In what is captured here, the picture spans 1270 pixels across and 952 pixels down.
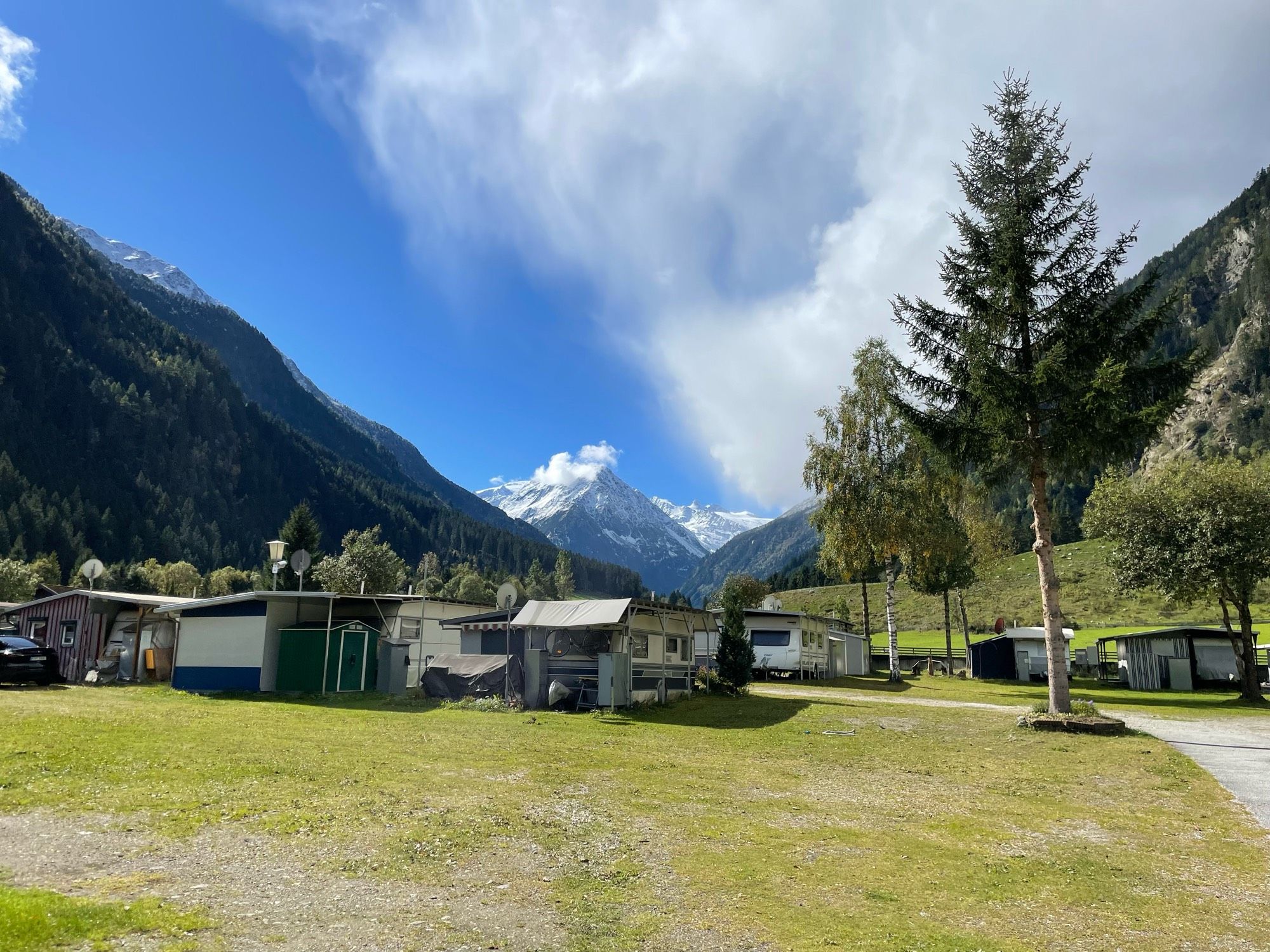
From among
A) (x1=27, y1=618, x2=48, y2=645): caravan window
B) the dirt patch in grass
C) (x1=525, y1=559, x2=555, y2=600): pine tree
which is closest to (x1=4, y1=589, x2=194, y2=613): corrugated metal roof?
(x1=27, y1=618, x2=48, y2=645): caravan window

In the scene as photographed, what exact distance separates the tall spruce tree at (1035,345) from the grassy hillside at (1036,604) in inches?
1932

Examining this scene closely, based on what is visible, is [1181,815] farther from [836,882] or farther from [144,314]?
[144,314]

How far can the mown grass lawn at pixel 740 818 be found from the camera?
581 cm

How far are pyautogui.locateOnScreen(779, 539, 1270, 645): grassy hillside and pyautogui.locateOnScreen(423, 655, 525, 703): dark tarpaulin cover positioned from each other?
52132mm

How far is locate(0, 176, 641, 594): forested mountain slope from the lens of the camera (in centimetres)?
13412

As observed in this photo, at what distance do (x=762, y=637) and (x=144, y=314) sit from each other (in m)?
201

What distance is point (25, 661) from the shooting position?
2584cm

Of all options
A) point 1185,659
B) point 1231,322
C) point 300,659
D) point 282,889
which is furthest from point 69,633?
point 1231,322

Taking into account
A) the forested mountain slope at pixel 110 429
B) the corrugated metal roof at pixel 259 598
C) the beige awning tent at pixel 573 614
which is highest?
the forested mountain slope at pixel 110 429

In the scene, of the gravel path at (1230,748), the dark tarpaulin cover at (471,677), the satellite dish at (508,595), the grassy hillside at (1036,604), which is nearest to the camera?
the gravel path at (1230,748)

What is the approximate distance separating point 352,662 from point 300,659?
1657mm

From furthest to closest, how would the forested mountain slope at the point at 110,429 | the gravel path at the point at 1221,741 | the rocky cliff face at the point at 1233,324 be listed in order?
1. the rocky cliff face at the point at 1233,324
2. the forested mountain slope at the point at 110,429
3. the gravel path at the point at 1221,741

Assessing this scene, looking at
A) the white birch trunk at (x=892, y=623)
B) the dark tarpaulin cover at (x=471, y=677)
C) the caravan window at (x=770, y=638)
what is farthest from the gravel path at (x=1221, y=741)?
the dark tarpaulin cover at (x=471, y=677)

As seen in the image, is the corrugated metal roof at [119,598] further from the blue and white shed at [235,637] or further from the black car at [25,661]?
the black car at [25,661]
